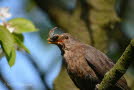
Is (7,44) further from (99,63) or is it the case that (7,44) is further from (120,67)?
(99,63)

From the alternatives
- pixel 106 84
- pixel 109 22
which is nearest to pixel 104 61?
pixel 106 84

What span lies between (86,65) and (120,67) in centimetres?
131

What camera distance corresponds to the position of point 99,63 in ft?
19.3

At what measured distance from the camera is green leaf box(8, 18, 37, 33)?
559cm

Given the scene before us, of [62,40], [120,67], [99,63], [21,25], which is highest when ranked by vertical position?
[21,25]

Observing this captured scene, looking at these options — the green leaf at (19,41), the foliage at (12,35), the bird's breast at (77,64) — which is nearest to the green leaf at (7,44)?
the foliage at (12,35)

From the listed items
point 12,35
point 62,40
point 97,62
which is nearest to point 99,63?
point 97,62

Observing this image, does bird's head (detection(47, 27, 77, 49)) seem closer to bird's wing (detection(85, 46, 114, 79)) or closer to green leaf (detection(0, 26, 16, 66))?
bird's wing (detection(85, 46, 114, 79))

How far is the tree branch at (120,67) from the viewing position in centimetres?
A: 431

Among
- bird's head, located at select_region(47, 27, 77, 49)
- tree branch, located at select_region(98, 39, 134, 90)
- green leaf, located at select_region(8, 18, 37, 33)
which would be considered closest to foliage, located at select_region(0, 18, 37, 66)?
green leaf, located at select_region(8, 18, 37, 33)

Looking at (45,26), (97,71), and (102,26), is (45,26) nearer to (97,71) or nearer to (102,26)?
(102,26)

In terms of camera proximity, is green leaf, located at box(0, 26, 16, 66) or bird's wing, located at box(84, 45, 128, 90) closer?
green leaf, located at box(0, 26, 16, 66)

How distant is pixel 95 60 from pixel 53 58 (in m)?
3.51

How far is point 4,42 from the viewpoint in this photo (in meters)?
4.98
